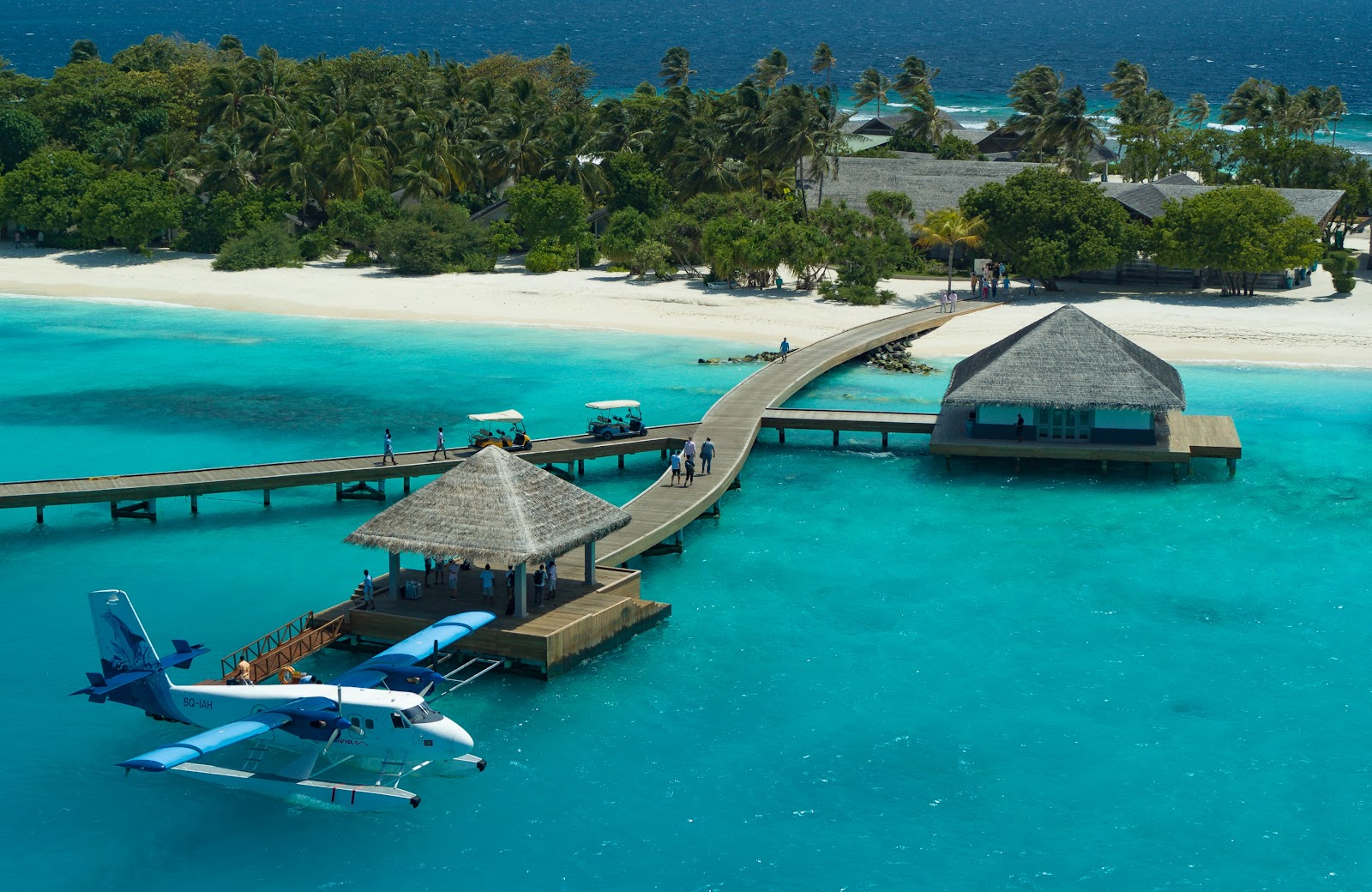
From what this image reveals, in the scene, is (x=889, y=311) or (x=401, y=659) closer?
(x=401, y=659)

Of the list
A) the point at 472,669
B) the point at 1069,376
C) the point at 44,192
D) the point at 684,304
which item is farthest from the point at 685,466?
the point at 44,192

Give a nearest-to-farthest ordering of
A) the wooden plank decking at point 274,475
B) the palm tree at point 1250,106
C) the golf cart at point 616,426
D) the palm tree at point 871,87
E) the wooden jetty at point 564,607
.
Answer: the wooden jetty at point 564,607 → the wooden plank decking at point 274,475 → the golf cart at point 616,426 → the palm tree at point 1250,106 → the palm tree at point 871,87

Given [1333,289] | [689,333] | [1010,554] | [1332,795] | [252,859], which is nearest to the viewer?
[252,859]

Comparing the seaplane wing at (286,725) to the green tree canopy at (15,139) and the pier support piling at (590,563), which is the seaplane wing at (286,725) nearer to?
the pier support piling at (590,563)

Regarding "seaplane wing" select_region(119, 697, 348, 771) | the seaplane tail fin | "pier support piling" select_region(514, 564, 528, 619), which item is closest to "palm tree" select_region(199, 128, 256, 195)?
"pier support piling" select_region(514, 564, 528, 619)

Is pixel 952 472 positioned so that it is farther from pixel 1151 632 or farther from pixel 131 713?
pixel 131 713

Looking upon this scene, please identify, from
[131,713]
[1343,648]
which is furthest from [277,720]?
[1343,648]

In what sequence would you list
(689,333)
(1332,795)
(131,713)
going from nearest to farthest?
(1332,795)
(131,713)
(689,333)

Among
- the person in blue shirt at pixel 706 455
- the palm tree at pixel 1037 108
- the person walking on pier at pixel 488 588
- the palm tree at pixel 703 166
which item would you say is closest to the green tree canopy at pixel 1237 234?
the palm tree at pixel 1037 108
